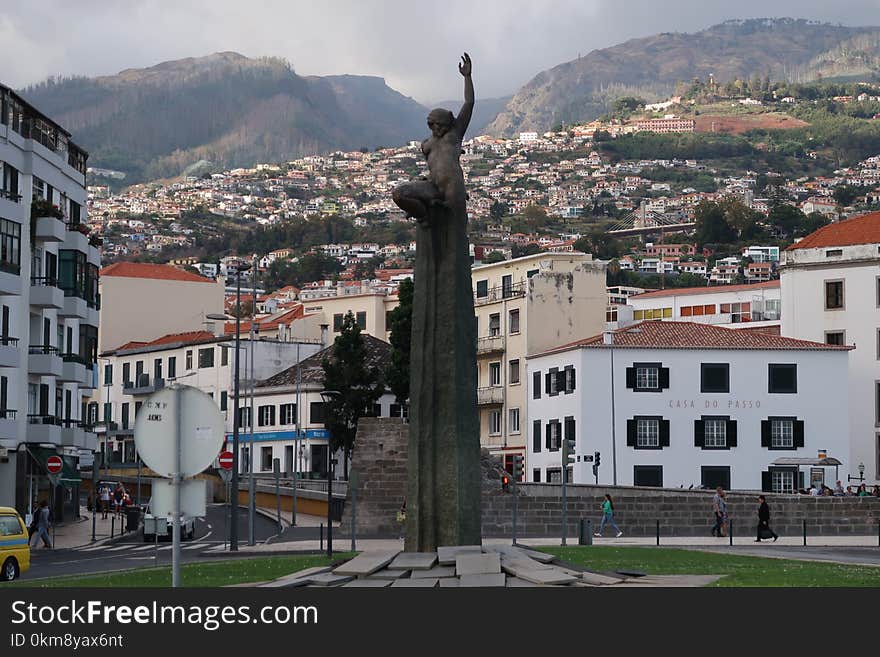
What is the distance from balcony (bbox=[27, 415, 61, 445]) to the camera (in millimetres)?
59688

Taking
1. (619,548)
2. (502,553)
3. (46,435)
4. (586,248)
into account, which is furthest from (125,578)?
(586,248)

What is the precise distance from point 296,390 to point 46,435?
36111 millimetres

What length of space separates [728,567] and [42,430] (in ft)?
120

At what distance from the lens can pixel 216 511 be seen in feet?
258

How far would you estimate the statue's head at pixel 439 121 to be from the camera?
22.3 m

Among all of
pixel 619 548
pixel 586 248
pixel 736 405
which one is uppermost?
pixel 586 248

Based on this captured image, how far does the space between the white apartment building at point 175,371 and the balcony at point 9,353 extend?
137 feet

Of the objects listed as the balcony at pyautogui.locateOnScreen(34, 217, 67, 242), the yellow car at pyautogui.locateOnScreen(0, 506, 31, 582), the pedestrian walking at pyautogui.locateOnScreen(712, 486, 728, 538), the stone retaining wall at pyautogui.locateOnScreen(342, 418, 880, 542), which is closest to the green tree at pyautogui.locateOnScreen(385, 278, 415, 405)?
the stone retaining wall at pyautogui.locateOnScreen(342, 418, 880, 542)

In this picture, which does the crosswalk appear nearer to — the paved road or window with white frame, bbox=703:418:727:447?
the paved road

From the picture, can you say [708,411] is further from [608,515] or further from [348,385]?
[608,515]

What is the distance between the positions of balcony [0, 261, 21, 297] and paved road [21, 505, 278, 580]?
31.4ft

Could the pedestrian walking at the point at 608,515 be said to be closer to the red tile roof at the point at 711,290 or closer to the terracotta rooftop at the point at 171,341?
the terracotta rooftop at the point at 171,341
